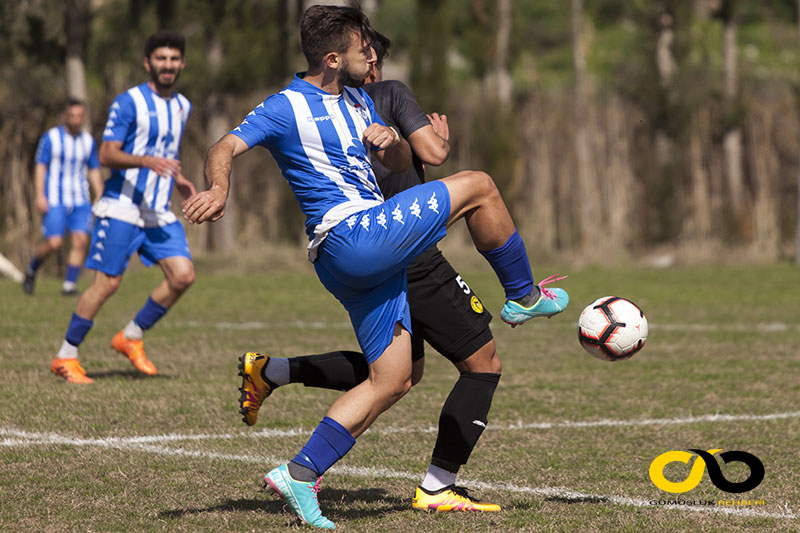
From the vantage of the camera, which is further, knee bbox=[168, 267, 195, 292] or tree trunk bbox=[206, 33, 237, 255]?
tree trunk bbox=[206, 33, 237, 255]

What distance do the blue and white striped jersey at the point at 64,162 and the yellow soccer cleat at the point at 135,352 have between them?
6779 millimetres

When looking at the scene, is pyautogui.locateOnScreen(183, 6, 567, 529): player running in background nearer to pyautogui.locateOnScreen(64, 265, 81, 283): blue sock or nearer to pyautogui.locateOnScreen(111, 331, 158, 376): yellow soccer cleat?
pyautogui.locateOnScreen(111, 331, 158, 376): yellow soccer cleat

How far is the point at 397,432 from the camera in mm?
6336

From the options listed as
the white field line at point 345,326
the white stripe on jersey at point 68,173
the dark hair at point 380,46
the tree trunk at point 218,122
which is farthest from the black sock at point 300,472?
the tree trunk at point 218,122

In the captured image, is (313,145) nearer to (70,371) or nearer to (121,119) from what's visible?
(121,119)

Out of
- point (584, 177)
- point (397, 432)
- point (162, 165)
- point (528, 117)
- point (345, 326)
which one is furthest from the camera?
point (528, 117)

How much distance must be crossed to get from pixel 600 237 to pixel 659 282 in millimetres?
3658

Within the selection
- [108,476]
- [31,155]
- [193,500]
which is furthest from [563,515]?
[31,155]

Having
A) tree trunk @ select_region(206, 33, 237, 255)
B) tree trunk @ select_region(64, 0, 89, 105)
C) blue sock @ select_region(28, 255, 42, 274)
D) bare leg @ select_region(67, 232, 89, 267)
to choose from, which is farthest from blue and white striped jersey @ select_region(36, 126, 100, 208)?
tree trunk @ select_region(206, 33, 237, 255)

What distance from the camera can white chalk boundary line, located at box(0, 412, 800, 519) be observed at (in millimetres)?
4781

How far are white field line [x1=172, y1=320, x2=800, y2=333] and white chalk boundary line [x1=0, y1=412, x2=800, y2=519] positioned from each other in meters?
4.22

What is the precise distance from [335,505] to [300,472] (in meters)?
0.47

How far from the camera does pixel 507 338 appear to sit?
1055 cm

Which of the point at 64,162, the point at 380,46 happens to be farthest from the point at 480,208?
the point at 64,162
